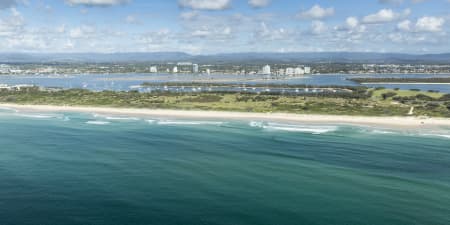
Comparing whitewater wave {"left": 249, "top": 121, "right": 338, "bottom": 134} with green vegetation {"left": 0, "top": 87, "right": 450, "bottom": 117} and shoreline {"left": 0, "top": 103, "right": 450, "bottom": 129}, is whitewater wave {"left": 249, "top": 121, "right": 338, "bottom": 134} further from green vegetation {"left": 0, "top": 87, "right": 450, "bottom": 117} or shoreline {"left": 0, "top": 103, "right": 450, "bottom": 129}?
green vegetation {"left": 0, "top": 87, "right": 450, "bottom": 117}

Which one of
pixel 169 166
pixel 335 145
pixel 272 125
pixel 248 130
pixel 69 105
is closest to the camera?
pixel 169 166

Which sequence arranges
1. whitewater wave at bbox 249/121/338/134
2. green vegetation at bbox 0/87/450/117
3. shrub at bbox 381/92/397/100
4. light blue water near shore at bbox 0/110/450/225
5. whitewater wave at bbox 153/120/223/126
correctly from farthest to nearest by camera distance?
shrub at bbox 381/92/397/100, green vegetation at bbox 0/87/450/117, whitewater wave at bbox 153/120/223/126, whitewater wave at bbox 249/121/338/134, light blue water near shore at bbox 0/110/450/225

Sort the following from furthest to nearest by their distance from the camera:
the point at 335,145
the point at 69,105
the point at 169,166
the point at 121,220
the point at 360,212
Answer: the point at 69,105 → the point at 335,145 → the point at 169,166 → the point at 360,212 → the point at 121,220

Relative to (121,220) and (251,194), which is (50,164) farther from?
(251,194)

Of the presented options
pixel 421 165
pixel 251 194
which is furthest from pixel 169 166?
pixel 421 165

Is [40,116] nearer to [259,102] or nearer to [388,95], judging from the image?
[259,102]

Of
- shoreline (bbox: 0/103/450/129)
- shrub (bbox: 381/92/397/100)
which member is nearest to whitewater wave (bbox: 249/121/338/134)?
shoreline (bbox: 0/103/450/129)
